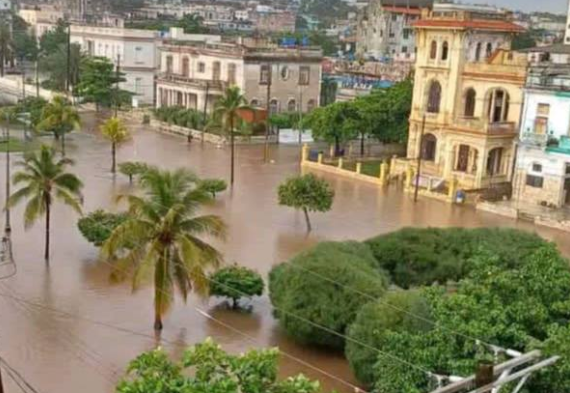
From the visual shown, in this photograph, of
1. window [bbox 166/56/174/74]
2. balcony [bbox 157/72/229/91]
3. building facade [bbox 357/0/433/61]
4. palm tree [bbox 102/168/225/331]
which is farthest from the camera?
building facade [bbox 357/0/433/61]

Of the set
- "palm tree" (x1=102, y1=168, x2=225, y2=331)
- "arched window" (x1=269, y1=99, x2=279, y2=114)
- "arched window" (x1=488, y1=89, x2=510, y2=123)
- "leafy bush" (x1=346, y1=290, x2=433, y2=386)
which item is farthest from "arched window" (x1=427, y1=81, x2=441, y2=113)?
"leafy bush" (x1=346, y1=290, x2=433, y2=386)

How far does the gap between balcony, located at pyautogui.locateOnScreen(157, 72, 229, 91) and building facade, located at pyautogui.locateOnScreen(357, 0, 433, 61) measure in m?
41.0

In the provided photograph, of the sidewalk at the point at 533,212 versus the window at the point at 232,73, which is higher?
the window at the point at 232,73

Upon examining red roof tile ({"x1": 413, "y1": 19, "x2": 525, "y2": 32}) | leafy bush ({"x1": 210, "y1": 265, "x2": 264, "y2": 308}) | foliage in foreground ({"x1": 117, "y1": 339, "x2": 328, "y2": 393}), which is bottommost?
leafy bush ({"x1": 210, "y1": 265, "x2": 264, "y2": 308})

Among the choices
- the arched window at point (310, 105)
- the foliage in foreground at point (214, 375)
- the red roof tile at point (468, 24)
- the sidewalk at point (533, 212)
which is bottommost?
the sidewalk at point (533, 212)

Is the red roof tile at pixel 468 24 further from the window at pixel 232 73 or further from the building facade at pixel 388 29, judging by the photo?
the building facade at pixel 388 29

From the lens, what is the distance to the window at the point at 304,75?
5828cm

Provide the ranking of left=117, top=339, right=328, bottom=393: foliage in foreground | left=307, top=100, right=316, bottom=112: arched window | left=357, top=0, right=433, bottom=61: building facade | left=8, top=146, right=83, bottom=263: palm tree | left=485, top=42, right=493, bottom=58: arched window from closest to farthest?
left=117, top=339, right=328, bottom=393: foliage in foreground, left=8, top=146, right=83, bottom=263: palm tree, left=485, top=42, right=493, bottom=58: arched window, left=307, top=100, right=316, bottom=112: arched window, left=357, top=0, right=433, bottom=61: building facade

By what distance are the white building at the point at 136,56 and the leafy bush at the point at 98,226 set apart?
41206 mm

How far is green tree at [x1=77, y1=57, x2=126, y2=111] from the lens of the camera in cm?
5872

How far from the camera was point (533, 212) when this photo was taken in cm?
3469

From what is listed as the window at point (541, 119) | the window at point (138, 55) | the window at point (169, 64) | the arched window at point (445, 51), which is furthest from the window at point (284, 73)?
the window at point (541, 119)

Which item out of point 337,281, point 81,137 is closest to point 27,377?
point 337,281

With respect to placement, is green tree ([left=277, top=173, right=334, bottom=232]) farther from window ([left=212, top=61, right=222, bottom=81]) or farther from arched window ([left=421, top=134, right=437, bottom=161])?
window ([left=212, top=61, right=222, bottom=81])
